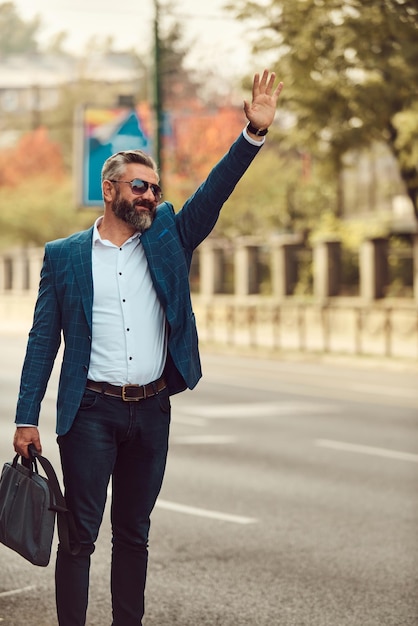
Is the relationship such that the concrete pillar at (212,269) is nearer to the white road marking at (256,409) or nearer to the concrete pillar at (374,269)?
the concrete pillar at (374,269)

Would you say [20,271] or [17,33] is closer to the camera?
[20,271]

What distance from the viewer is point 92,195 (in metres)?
43.0

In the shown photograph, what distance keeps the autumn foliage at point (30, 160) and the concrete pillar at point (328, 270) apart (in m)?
43.4

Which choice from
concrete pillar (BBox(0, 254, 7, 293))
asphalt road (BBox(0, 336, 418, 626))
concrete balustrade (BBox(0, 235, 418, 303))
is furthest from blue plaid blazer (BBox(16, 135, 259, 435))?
concrete pillar (BBox(0, 254, 7, 293))

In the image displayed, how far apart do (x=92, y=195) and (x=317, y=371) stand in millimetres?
19412

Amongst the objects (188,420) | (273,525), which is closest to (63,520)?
(273,525)

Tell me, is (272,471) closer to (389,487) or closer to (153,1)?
(389,487)

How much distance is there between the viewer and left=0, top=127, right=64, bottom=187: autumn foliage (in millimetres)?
81688

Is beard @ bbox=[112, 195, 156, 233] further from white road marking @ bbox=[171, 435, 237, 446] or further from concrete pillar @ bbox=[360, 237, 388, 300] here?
concrete pillar @ bbox=[360, 237, 388, 300]

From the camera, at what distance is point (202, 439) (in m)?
13.5

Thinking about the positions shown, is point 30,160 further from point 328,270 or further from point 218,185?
point 218,185

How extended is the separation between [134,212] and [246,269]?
36089mm

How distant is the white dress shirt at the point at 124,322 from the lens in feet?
17.0

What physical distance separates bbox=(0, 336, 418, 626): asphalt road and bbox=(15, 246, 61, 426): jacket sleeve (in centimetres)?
139
